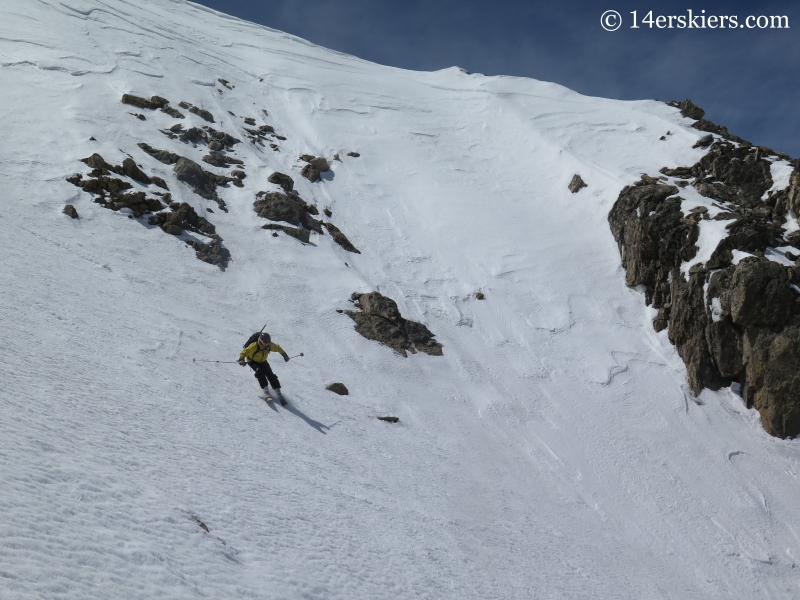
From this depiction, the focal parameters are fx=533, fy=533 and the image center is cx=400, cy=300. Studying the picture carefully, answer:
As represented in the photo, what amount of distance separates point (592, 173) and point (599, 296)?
7.42m

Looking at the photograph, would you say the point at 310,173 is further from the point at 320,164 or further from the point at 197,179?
the point at 197,179

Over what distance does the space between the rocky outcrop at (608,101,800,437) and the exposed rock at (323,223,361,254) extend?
390 inches

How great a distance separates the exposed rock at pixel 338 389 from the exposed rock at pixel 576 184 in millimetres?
15140

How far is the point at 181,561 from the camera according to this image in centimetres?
548

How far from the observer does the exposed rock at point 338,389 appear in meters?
12.6

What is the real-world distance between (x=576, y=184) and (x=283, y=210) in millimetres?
12535

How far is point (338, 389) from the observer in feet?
41.4

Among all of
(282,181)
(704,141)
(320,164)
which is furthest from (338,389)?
(704,141)

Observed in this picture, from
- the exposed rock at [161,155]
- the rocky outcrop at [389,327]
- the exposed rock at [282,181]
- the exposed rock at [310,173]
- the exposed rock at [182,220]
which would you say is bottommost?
the rocky outcrop at [389,327]

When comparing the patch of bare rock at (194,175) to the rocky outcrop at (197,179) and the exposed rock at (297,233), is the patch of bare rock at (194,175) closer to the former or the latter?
the rocky outcrop at (197,179)

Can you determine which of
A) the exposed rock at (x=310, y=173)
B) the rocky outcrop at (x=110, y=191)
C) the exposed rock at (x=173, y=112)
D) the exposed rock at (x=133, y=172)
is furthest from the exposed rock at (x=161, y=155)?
the exposed rock at (x=310, y=173)

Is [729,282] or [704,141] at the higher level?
[704,141]

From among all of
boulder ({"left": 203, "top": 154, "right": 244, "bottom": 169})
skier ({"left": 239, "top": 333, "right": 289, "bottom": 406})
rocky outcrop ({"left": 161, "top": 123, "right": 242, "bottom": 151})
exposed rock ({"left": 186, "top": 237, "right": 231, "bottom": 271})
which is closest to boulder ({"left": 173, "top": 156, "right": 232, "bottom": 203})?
boulder ({"left": 203, "top": 154, "right": 244, "bottom": 169})

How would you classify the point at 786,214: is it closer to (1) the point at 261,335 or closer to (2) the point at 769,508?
(2) the point at 769,508
